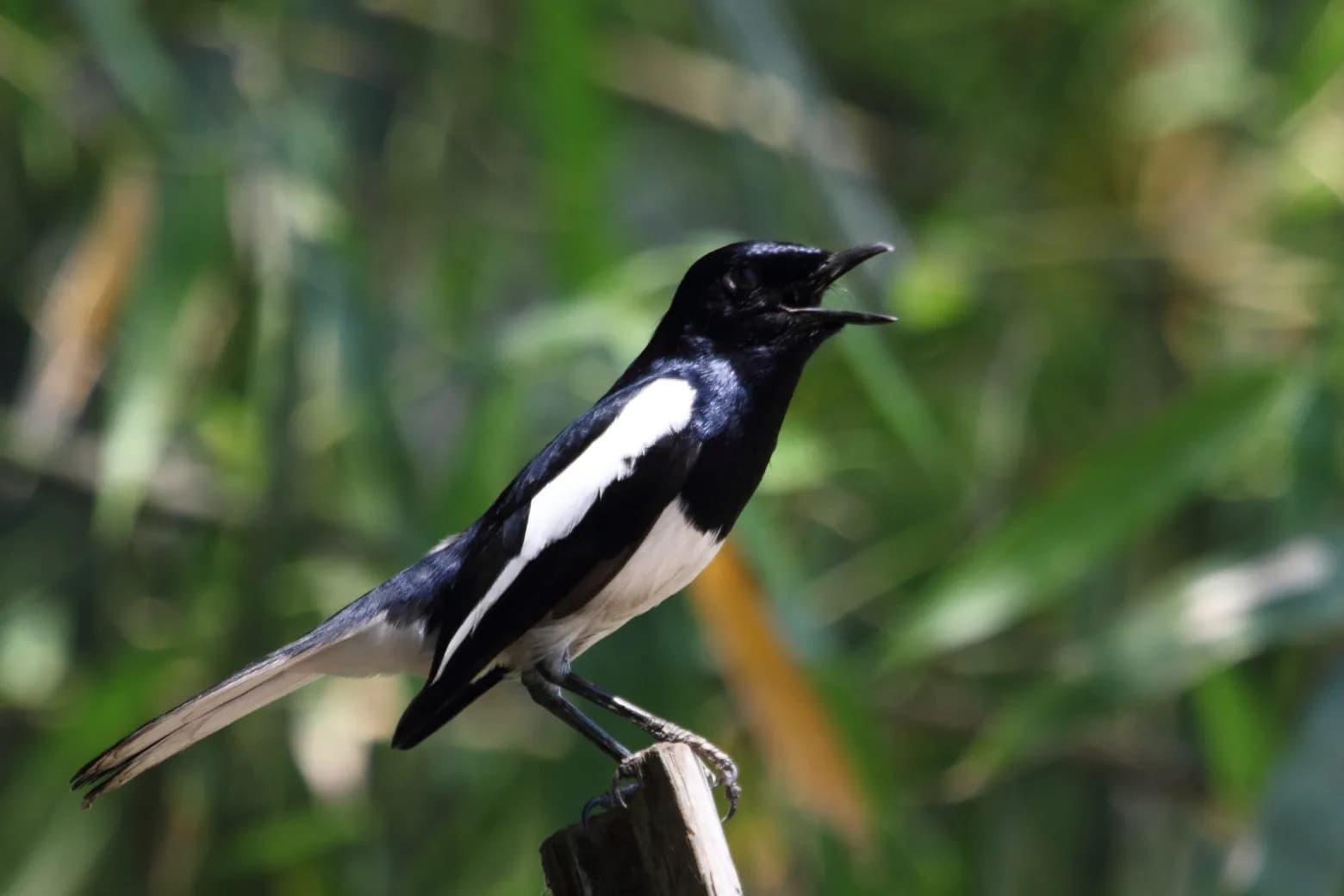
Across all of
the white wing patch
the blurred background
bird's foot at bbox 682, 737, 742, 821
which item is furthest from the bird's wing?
the blurred background

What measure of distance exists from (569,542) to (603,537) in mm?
41

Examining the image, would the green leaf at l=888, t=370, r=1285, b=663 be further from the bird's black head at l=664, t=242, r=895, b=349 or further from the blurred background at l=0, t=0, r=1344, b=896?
the bird's black head at l=664, t=242, r=895, b=349

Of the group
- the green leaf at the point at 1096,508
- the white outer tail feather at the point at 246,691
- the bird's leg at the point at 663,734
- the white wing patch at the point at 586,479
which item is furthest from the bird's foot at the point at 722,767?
the green leaf at the point at 1096,508

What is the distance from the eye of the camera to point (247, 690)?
2084 millimetres

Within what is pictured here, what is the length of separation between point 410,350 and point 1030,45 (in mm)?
2178

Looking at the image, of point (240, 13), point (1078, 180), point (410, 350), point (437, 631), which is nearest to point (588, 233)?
point (410, 350)

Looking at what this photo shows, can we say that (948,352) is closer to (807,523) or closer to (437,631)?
(807,523)

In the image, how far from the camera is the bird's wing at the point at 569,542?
→ 2.07m

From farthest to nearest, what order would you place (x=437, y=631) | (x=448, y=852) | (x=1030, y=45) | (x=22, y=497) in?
(x=1030, y=45) → (x=22, y=497) → (x=448, y=852) → (x=437, y=631)

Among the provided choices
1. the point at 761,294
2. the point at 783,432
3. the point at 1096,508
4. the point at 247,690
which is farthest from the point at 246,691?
the point at 1096,508

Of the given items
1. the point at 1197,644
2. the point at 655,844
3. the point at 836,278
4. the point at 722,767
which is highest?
the point at 836,278

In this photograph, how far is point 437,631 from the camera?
7.32ft

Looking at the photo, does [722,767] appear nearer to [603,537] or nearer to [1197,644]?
[603,537]

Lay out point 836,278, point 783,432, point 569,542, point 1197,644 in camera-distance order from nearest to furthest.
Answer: point 569,542 → point 836,278 → point 1197,644 → point 783,432
